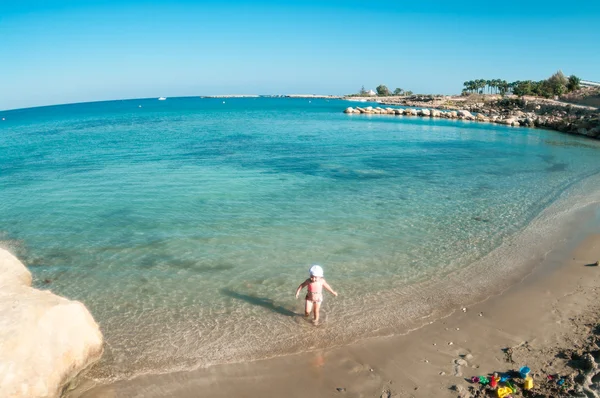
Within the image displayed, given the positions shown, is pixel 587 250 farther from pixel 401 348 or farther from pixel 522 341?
pixel 401 348

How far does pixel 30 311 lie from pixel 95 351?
1523mm

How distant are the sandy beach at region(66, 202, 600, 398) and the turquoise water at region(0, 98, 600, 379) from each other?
0.44 m

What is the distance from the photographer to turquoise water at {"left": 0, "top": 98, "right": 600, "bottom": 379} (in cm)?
860

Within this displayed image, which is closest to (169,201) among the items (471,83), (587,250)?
(587,250)

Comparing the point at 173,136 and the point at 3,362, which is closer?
the point at 3,362

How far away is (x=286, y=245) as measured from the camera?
41.9 ft

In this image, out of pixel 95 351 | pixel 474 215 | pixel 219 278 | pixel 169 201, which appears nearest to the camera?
pixel 95 351

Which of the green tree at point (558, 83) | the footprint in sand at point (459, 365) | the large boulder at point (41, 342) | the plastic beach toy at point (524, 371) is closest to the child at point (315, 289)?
the footprint in sand at point (459, 365)

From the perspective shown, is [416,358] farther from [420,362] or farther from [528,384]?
[528,384]

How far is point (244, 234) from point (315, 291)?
18.7ft

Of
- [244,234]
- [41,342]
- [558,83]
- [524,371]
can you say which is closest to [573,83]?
[558,83]

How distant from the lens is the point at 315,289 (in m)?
8.45

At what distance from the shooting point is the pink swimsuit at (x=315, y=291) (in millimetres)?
8422

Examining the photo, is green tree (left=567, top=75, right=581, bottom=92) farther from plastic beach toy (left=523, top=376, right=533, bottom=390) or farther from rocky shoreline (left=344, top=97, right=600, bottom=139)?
plastic beach toy (left=523, top=376, right=533, bottom=390)
